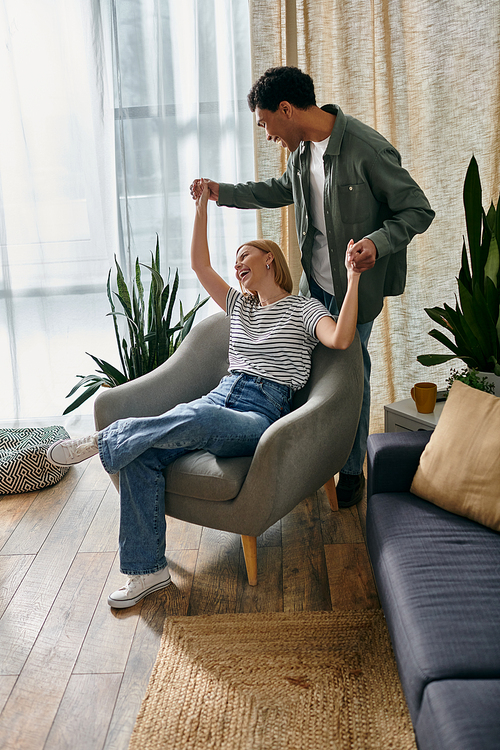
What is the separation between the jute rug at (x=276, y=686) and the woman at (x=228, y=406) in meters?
0.27

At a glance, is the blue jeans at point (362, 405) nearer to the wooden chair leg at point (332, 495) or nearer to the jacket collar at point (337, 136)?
the wooden chair leg at point (332, 495)

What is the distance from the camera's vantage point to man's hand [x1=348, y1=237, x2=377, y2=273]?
2.00 meters

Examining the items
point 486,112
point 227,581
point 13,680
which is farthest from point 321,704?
point 486,112

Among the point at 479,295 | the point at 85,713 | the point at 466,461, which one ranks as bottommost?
the point at 85,713

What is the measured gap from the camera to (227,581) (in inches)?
82.4

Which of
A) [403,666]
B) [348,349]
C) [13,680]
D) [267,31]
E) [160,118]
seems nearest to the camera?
[403,666]

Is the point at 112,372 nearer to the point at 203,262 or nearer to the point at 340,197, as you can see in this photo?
the point at 203,262

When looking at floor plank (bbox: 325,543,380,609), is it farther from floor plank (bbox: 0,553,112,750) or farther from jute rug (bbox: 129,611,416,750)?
floor plank (bbox: 0,553,112,750)

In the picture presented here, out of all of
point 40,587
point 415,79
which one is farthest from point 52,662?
point 415,79

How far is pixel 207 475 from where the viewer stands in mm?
1958

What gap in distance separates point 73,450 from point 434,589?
1.25 metres

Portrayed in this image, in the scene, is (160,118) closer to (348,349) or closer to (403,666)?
(348,349)

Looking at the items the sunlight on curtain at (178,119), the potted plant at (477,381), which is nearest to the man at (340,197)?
the potted plant at (477,381)

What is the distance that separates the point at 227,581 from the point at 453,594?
89 centimetres
